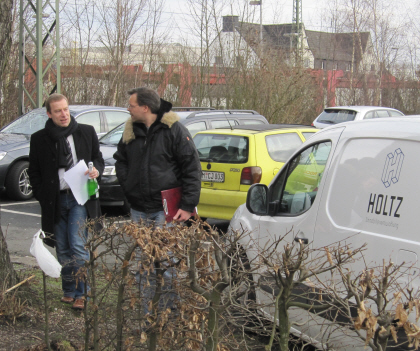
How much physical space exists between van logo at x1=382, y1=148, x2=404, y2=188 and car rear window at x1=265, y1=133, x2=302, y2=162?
17.0 feet

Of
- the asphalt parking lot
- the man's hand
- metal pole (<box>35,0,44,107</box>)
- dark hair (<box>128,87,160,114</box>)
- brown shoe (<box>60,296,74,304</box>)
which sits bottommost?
the asphalt parking lot

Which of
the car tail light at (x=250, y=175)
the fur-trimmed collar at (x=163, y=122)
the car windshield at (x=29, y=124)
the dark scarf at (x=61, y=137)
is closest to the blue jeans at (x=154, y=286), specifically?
the fur-trimmed collar at (x=163, y=122)

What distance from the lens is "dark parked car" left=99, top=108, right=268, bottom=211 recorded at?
917cm

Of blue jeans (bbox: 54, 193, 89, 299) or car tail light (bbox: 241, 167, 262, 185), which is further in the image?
car tail light (bbox: 241, 167, 262, 185)

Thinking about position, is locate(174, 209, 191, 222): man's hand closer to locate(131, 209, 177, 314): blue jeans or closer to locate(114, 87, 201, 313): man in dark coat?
locate(114, 87, 201, 313): man in dark coat

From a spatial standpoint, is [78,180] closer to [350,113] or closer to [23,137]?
[23,137]

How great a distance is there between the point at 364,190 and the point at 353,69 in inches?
1125

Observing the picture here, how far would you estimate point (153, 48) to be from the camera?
74.6ft

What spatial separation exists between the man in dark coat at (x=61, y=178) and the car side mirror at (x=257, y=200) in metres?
1.29

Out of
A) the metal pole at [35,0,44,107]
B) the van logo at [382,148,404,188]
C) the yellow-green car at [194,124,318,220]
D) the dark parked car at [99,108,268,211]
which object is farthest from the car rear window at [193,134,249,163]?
the metal pole at [35,0,44,107]

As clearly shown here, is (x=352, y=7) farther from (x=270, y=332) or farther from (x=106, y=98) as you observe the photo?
(x=270, y=332)

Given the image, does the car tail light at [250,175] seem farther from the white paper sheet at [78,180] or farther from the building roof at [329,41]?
the building roof at [329,41]

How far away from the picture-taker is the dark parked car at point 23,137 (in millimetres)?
10453

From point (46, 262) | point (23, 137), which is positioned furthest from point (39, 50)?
point (46, 262)
